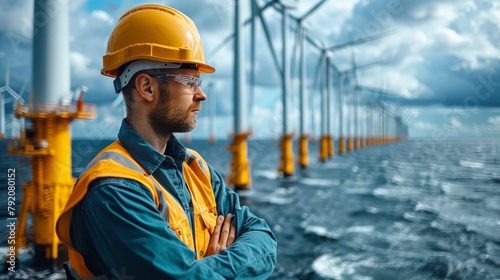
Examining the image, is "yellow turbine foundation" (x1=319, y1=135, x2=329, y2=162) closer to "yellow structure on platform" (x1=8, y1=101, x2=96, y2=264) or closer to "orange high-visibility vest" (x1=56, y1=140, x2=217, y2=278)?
"yellow structure on platform" (x1=8, y1=101, x2=96, y2=264)

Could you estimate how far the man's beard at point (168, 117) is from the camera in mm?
2441

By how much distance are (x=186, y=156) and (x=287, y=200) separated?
74.8 feet

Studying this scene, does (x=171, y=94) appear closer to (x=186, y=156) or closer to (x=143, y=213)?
(x=186, y=156)

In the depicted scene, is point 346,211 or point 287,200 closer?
point 346,211

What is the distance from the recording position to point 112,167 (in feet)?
6.87

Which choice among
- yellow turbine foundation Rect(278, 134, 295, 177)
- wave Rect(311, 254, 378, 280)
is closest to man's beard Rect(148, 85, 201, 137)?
wave Rect(311, 254, 378, 280)

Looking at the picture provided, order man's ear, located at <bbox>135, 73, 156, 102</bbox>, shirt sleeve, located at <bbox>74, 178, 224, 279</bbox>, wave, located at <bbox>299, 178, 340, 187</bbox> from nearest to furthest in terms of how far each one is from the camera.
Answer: shirt sleeve, located at <bbox>74, 178, 224, 279</bbox> < man's ear, located at <bbox>135, 73, 156, 102</bbox> < wave, located at <bbox>299, 178, 340, 187</bbox>

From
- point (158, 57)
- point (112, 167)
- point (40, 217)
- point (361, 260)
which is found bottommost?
point (361, 260)

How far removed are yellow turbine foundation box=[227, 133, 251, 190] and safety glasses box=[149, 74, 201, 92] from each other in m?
24.7

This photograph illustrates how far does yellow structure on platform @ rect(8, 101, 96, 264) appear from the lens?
33.9 feet

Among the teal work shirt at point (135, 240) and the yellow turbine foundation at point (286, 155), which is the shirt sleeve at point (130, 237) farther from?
the yellow turbine foundation at point (286, 155)

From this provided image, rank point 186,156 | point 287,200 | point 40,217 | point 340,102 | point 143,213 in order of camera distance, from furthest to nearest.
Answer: point 340,102
point 287,200
point 40,217
point 186,156
point 143,213

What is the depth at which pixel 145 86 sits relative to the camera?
2.43 m

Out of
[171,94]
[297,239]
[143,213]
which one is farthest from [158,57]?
[297,239]
